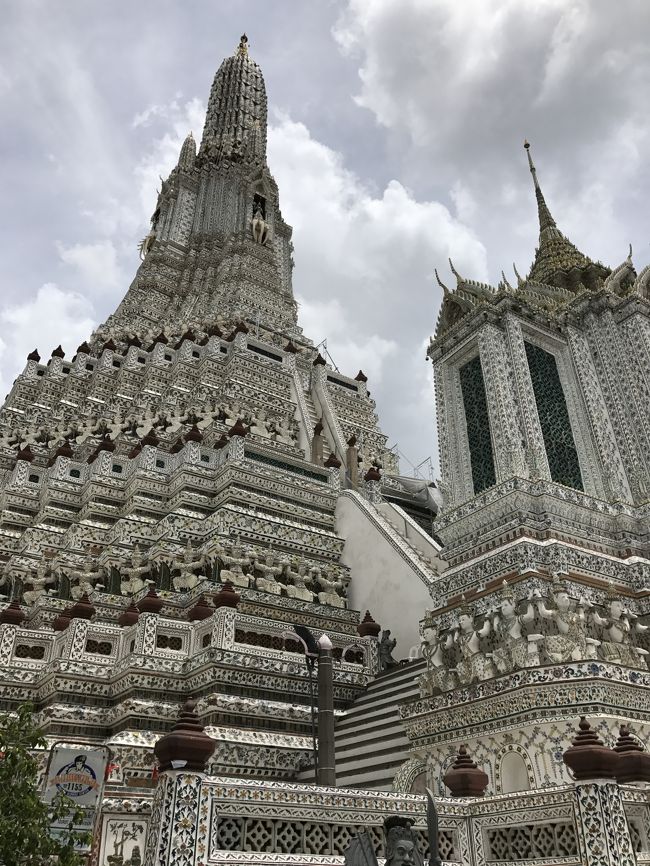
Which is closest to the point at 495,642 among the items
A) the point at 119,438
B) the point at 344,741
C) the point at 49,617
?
the point at 344,741

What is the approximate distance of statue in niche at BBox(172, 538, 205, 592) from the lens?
1446 centimetres

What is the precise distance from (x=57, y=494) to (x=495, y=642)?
41.2ft

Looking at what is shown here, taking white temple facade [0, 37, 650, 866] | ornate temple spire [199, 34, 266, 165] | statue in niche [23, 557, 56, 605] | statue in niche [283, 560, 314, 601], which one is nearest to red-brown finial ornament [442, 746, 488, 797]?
white temple facade [0, 37, 650, 866]

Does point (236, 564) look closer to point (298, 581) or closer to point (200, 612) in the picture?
point (298, 581)

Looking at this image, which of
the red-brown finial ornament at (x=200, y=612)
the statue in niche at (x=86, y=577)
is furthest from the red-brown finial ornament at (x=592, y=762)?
the statue in niche at (x=86, y=577)

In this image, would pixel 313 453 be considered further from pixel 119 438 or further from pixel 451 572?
pixel 451 572

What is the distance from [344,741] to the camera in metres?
10.9

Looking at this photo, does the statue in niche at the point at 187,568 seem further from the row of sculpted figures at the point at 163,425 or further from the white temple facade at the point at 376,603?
the row of sculpted figures at the point at 163,425

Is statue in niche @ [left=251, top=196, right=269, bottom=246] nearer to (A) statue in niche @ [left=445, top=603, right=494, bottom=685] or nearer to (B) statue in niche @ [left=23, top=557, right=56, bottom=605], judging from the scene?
(B) statue in niche @ [left=23, top=557, right=56, bottom=605]

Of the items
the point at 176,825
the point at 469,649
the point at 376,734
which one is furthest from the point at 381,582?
the point at 176,825

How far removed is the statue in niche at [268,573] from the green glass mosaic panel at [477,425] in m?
5.05

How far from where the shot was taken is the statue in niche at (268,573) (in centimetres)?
1460

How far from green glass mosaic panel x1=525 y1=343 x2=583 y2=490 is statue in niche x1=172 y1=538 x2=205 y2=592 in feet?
24.0

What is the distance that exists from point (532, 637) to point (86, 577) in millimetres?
9880
